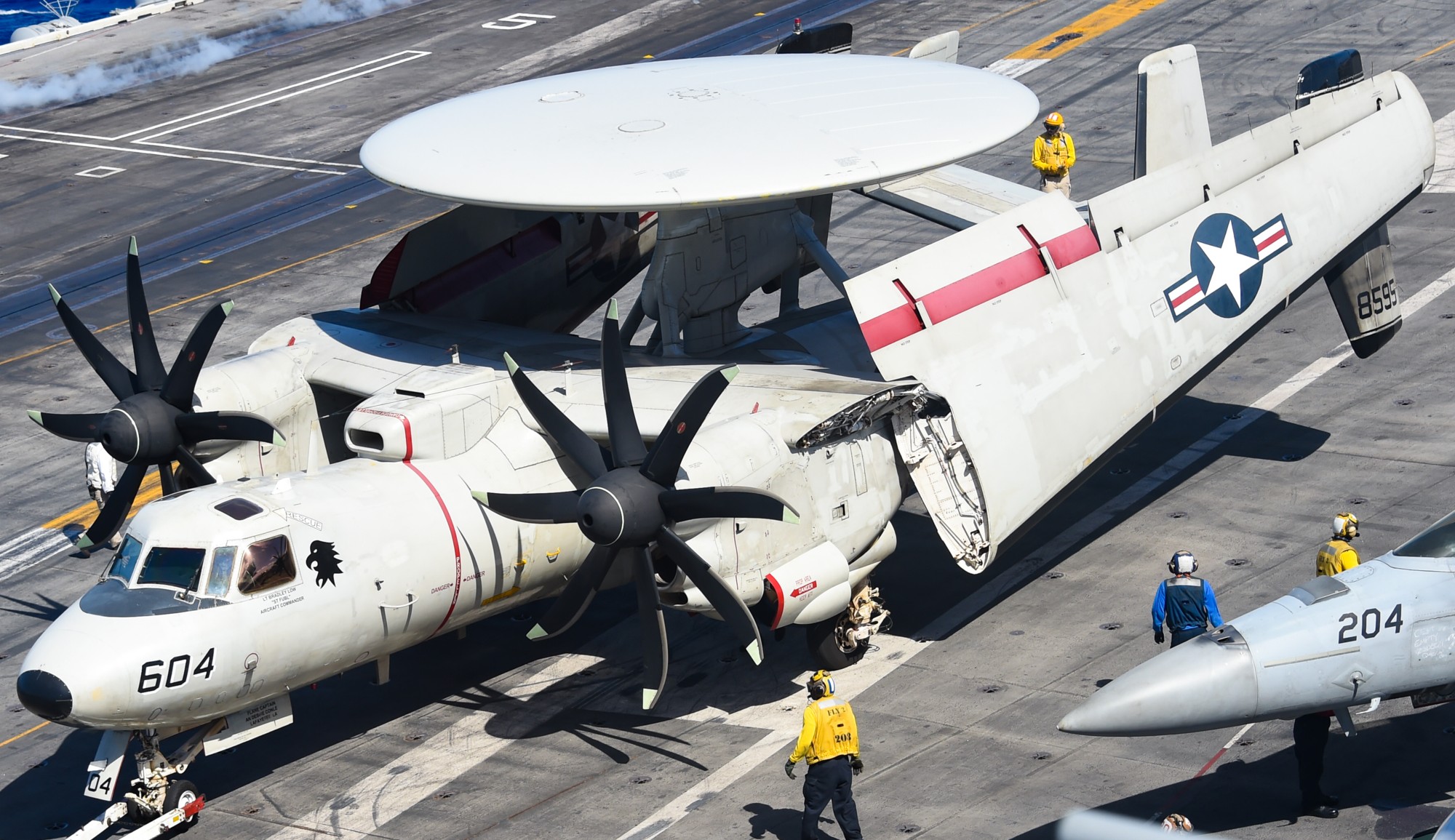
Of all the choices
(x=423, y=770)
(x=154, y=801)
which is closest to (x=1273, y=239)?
(x=423, y=770)

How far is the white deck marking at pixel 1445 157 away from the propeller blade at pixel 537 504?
86.7ft

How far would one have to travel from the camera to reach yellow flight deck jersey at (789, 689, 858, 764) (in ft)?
63.2

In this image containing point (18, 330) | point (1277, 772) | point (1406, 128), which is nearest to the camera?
point (1277, 772)

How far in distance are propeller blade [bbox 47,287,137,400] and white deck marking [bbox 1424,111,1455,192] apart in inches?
1145

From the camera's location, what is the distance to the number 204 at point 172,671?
20422mm

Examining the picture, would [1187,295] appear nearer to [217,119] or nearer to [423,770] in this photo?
[423,770]

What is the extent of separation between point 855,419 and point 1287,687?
24.8 feet

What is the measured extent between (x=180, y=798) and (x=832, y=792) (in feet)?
27.0

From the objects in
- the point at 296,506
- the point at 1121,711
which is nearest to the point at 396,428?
the point at 296,506

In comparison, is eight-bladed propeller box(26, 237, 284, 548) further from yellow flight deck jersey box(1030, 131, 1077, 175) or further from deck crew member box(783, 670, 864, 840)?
yellow flight deck jersey box(1030, 131, 1077, 175)

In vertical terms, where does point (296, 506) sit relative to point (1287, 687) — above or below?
above

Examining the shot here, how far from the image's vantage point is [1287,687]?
1792cm

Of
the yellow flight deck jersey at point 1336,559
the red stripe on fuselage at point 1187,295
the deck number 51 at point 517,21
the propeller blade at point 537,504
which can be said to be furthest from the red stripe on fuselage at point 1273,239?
the deck number 51 at point 517,21

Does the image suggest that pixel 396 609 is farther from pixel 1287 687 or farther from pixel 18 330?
pixel 18 330
